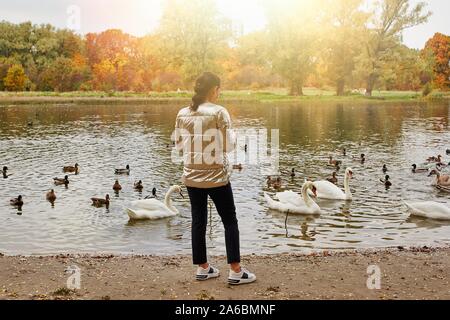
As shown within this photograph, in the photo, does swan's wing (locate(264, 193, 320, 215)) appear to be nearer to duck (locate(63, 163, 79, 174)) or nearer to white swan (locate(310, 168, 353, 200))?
white swan (locate(310, 168, 353, 200))

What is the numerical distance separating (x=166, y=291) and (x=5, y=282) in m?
2.26

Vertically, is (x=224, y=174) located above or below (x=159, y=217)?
above

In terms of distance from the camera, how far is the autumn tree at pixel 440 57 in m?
92.3

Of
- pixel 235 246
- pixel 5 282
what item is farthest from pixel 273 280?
pixel 5 282

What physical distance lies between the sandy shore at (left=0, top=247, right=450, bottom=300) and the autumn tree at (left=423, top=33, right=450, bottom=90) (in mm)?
89823

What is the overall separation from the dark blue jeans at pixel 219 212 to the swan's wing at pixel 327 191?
8.96 metres

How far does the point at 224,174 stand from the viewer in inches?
272

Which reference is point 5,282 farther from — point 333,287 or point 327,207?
point 327,207

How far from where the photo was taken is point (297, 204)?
14.3 m

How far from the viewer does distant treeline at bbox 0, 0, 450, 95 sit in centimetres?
7088

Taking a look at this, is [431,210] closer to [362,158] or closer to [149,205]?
[149,205]

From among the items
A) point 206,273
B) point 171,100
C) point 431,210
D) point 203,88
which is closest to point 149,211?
point 206,273

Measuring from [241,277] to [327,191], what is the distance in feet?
29.9

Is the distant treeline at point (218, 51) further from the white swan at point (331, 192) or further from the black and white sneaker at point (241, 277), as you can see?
the black and white sneaker at point (241, 277)
